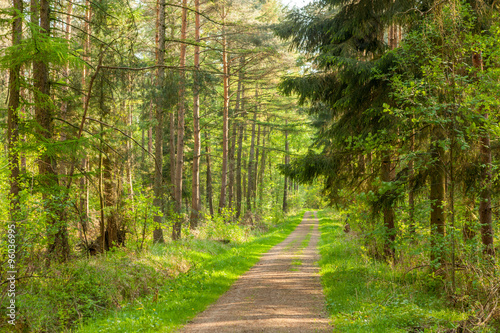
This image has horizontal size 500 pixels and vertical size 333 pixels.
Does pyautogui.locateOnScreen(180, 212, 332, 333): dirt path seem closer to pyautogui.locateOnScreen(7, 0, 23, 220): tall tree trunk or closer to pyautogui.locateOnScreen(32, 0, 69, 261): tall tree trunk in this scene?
pyautogui.locateOnScreen(32, 0, 69, 261): tall tree trunk

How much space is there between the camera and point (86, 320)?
20.8 ft

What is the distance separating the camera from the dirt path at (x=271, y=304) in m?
5.98

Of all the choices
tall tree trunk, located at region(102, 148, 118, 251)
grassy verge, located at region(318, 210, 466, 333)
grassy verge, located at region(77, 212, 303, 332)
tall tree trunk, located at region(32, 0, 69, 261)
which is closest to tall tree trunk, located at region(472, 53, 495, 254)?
grassy verge, located at region(318, 210, 466, 333)

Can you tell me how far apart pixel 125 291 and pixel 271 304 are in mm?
3335

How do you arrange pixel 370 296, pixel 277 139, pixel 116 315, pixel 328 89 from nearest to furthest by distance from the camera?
1. pixel 116 315
2. pixel 370 296
3. pixel 328 89
4. pixel 277 139

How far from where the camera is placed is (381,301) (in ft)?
20.8

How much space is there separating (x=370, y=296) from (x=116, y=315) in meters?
5.02

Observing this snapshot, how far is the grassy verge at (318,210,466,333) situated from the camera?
5.25m

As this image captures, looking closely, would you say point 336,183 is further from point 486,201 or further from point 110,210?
point 110,210

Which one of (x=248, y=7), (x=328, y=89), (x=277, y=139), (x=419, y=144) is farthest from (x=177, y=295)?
(x=277, y=139)

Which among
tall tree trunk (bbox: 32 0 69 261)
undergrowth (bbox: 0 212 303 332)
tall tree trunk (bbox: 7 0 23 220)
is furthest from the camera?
tall tree trunk (bbox: 32 0 69 261)

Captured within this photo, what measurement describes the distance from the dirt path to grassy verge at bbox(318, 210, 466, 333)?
1.23 ft

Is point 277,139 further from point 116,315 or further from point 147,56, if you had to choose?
point 116,315

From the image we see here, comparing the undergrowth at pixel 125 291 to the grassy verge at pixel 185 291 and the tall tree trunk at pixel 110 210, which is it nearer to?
the grassy verge at pixel 185 291
